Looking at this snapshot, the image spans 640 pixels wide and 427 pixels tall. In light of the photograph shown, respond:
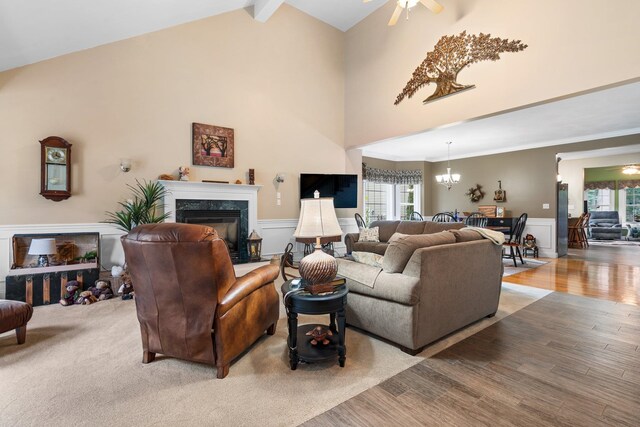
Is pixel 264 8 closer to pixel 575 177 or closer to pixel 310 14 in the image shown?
pixel 310 14

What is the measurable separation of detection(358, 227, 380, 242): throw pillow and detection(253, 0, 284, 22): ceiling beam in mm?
4235

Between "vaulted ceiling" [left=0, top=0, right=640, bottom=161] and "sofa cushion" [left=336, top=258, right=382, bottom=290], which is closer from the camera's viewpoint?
"sofa cushion" [left=336, top=258, right=382, bottom=290]

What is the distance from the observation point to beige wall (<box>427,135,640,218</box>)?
23.5 feet

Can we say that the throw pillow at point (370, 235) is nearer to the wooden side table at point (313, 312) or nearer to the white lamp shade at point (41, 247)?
the wooden side table at point (313, 312)

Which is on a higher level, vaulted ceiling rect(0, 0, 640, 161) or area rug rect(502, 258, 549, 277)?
vaulted ceiling rect(0, 0, 640, 161)

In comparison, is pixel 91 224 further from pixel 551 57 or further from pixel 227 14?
pixel 551 57

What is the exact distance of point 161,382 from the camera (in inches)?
77.8

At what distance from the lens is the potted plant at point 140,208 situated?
416 centimetres

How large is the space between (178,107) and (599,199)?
14588 millimetres

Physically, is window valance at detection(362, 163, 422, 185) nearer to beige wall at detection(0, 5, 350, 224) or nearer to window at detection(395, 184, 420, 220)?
window at detection(395, 184, 420, 220)

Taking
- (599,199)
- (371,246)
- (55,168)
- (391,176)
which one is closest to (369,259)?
(371,246)

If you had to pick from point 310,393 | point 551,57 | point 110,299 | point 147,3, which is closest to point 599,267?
point 551,57

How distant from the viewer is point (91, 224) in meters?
4.22

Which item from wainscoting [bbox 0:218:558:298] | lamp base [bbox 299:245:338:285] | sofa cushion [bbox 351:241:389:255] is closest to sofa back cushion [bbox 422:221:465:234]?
sofa cushion [bbox 351:241:389:255]
